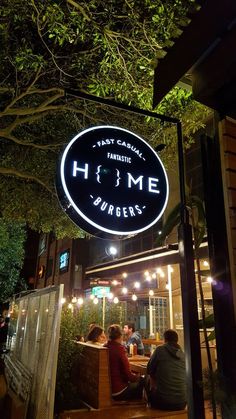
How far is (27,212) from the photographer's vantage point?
1009 centimetres

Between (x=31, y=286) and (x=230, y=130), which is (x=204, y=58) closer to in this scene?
(x=230, y=130)

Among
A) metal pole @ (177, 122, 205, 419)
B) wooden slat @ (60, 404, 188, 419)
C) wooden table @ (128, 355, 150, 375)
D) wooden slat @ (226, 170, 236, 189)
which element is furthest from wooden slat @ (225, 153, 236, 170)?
wooden table @ (128, 355, 150, 375)

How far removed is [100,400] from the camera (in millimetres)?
5500

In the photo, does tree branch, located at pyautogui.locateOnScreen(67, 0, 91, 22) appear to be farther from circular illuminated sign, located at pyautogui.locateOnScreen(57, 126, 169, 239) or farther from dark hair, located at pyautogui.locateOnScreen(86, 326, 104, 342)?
dark hair, located at pyautogui.locateOnScreen(86, 326, 104, 342)

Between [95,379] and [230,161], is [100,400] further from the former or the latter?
[230,161]

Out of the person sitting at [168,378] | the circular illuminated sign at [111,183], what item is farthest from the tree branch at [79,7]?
the person sitting at [168,378]

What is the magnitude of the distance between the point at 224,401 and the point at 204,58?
9.49ft

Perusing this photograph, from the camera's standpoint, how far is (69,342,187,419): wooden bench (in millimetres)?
5312

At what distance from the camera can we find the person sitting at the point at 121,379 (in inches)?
227

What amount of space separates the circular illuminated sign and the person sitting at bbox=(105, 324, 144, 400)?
10.9 ft

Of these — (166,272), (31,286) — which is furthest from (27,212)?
(31,286)

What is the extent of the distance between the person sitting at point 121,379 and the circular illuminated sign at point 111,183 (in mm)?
3330

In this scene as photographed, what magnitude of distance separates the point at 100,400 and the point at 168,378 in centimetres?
117

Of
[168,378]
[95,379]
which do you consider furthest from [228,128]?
[95,379]
